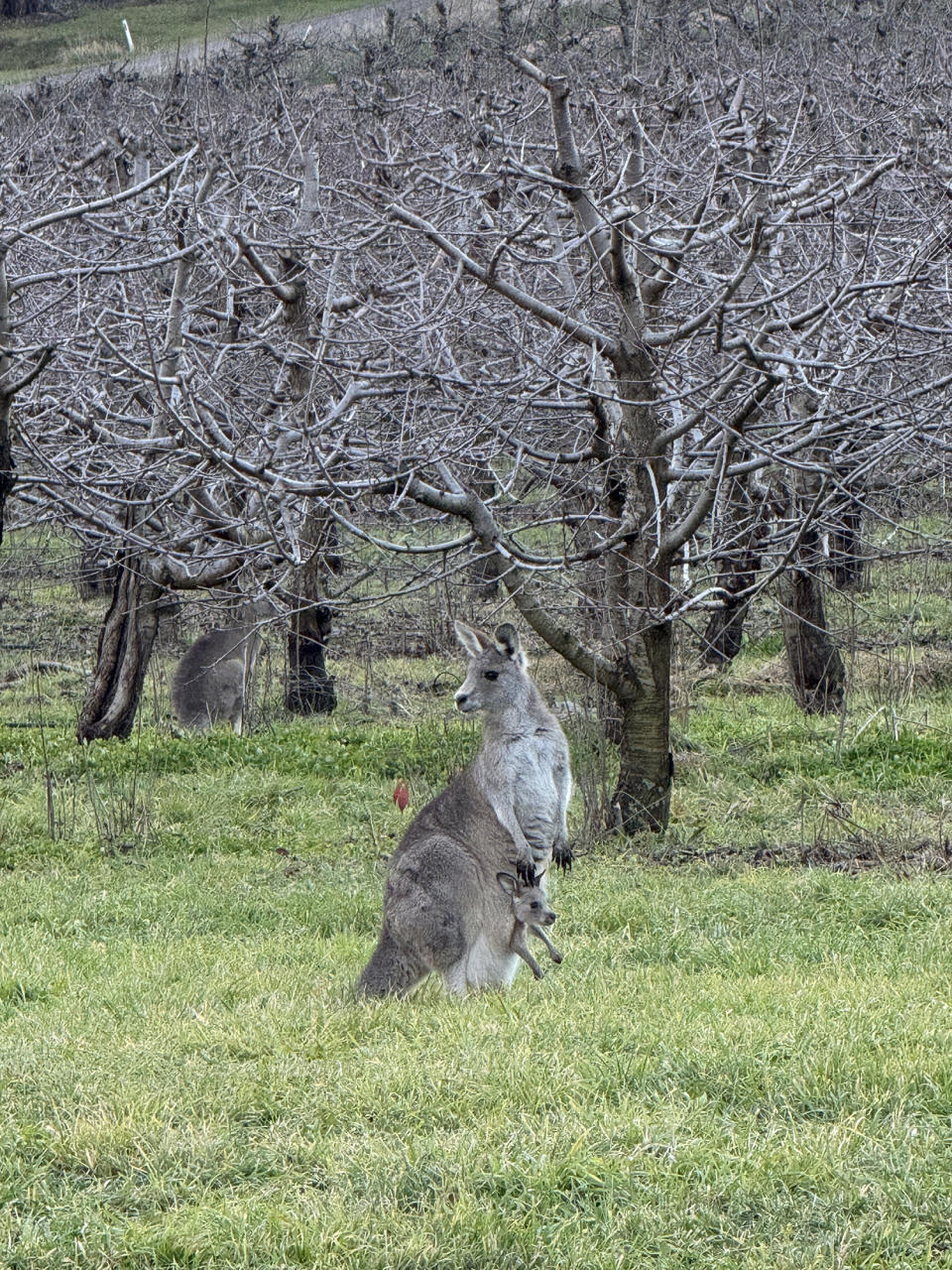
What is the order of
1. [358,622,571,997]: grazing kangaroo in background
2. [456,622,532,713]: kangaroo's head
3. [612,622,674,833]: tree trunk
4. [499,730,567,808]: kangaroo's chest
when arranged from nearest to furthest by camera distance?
1. [358,622,571,997]: grazing kangaroo in background
2. [499,730,567,808]: kangaroo's chest
3. [456,622,532,713]: kangaroo's head
4. [612,622,674,833]: tree trunk

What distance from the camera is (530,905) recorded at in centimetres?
650

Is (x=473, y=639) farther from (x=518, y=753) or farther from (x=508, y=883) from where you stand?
(x=508, y=883)

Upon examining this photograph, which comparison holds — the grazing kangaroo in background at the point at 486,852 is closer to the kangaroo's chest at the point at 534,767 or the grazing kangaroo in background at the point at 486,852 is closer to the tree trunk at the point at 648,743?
the kangaroo's chest at the point at 534,767

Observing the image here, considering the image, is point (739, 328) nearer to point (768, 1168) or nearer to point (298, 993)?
point (298, 993)

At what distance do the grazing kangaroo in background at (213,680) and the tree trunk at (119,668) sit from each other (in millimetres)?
962

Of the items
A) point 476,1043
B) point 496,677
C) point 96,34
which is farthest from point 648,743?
point 96,34

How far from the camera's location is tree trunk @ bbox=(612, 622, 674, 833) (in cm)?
1016

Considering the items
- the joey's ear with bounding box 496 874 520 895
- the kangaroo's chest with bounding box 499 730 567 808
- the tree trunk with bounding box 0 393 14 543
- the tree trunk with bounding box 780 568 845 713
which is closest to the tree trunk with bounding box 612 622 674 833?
the kangaroo's chest with bounding box 499 730 567 808

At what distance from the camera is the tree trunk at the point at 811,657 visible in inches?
540

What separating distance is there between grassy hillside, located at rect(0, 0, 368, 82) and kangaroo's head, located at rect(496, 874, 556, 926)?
8524 mm

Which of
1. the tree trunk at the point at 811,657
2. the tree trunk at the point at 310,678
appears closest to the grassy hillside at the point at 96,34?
the tree trunk at the point at 310,678

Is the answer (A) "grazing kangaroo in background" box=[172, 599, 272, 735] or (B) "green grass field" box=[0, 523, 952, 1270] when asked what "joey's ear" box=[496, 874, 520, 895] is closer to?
(B) "green grass field" box=[0, 523, 952, 1270]

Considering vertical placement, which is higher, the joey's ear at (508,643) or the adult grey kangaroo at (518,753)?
the joey's ear at (508,643)

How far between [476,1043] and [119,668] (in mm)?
8684
